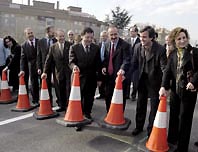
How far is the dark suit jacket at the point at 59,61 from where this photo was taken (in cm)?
591

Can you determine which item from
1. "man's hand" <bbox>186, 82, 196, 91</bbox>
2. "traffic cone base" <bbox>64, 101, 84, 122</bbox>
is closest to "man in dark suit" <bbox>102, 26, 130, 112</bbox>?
"traffic cone base" <bbox>64, 101, 84, 122</bbox>

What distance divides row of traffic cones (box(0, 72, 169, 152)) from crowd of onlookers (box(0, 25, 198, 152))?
0.21 m

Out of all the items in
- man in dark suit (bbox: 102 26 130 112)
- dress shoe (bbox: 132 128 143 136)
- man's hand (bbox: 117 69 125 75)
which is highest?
man in dark suit (bbox: 102 26 130 112)

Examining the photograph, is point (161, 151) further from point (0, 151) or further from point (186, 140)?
point (0, 151)

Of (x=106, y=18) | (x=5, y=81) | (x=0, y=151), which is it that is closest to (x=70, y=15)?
(x=106, y=18)

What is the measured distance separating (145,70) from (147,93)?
0.45m

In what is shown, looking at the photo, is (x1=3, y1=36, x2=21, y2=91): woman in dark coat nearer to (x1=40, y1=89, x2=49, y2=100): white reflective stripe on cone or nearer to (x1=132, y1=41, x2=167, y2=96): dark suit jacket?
(x1=40, y1=89, x2=49, y2=100): white reflective stripe on cone

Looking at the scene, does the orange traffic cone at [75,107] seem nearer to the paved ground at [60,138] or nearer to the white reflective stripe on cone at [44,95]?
the paved ground at [60,138]

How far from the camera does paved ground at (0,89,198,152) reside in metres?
4.15

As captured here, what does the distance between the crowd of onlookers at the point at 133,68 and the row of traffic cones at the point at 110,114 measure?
0.21 meters

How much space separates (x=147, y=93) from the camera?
15.4ft

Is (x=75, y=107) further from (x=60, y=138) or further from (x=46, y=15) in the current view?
(x=46, y=15)

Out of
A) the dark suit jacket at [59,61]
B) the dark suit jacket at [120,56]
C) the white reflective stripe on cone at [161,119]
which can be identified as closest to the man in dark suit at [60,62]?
the dark suit jacket at [59,61]

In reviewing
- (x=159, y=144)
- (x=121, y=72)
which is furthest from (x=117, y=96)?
(x=159, y=144)
